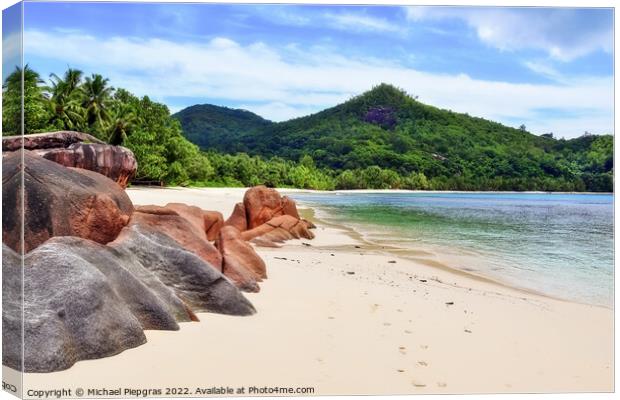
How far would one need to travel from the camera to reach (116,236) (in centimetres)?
521

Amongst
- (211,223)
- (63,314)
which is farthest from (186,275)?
(211,223)

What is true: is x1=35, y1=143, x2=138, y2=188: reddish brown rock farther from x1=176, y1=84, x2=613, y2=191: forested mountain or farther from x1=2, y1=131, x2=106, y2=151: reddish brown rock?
x1=176, y1=84, x2=613, y2=191: forested mountain

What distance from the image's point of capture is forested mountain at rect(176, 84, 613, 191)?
5957 mm

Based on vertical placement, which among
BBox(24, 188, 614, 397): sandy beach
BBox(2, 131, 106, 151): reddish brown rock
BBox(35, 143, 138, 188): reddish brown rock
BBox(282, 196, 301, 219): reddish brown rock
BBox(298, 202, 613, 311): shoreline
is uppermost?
BBox(2, 131, 106, 151): reddish brown rock

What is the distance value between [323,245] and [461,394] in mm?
8469

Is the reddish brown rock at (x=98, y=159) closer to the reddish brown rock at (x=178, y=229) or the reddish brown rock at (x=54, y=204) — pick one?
the reddish brown rock at (x=54, y=204)

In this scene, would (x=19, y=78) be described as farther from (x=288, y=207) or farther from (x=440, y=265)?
(x=288, y=207)

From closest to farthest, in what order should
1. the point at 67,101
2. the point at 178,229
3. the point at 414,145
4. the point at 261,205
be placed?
the point at 178,229 → the point at 414,145 → the point at 67,101 → the point at 261,205

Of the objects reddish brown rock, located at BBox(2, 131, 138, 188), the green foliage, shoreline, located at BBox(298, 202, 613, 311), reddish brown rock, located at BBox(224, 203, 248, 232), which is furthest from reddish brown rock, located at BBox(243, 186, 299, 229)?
the green foliage

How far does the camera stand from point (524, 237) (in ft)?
42.6

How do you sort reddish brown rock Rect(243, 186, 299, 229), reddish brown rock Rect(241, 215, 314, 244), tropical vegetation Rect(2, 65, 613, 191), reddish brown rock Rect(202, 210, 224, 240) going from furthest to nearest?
reddish brown rock Rect(243, 186, 299, 229), reddish brown rock Rect(241, 215, 314, 244), reddish brown rock Rect(202, 210, 224, 240), tropical vegetation Rect(2, 65, 613, 191)

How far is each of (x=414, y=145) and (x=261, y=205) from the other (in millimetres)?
4905

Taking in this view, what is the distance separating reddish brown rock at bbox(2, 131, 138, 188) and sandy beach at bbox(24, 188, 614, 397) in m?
2.41

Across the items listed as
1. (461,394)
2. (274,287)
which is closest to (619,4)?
(461,394)
